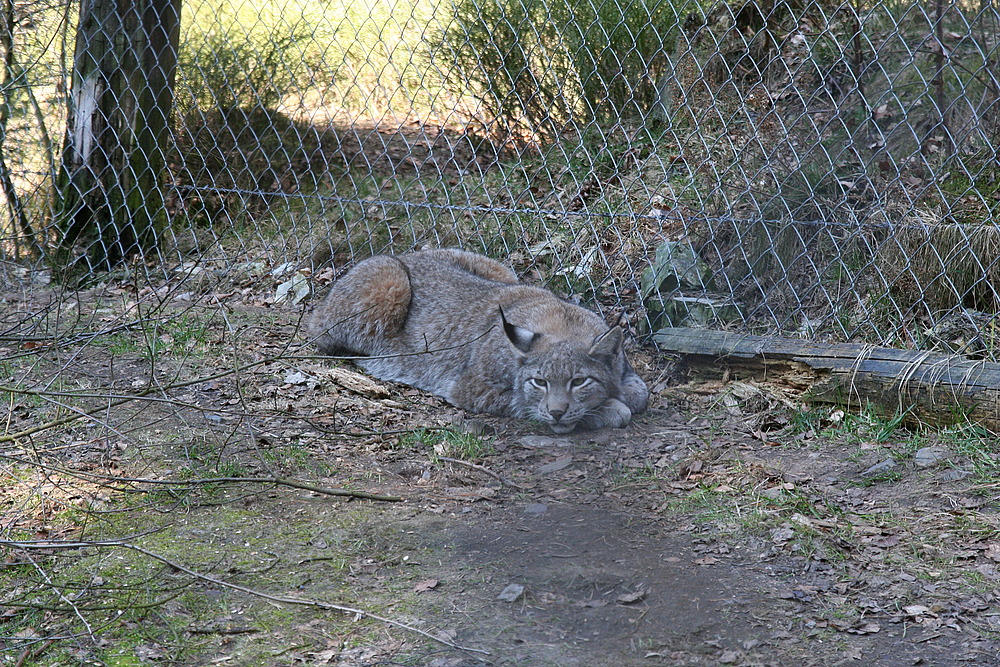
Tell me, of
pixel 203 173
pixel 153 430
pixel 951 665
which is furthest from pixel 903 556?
pixel 203 173

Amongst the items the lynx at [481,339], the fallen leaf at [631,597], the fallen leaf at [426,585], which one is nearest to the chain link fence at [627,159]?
the lynx at [481,339]

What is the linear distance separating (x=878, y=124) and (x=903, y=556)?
372 cm

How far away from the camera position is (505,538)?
3.55 metres

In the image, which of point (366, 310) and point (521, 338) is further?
point (366, 310)

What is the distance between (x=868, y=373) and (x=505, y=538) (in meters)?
2.01

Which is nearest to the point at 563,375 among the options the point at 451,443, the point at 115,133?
the point at 451,443

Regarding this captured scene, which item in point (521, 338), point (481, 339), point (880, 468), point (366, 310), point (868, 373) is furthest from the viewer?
point (366, 310)

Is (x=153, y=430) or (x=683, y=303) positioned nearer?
(x=153, y=430)

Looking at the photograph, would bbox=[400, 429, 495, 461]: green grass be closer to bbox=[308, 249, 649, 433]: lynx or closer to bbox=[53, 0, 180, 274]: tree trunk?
bbox=[308, 249, 649, 433]: lynx

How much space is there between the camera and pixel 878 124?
6.12 metres

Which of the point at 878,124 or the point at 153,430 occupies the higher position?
the point at 878,124

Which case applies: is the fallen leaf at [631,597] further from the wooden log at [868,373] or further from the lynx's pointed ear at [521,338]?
the lynx's pointed ear at [521,338]

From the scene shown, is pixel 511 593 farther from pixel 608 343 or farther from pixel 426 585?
pixel 608 343

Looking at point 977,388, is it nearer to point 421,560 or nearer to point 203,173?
point 421,560
